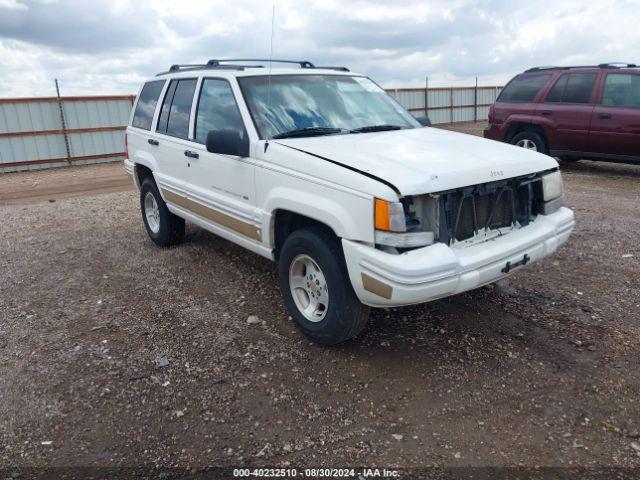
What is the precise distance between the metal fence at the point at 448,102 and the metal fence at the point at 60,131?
40.8ft

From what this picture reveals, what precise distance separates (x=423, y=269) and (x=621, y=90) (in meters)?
7.99

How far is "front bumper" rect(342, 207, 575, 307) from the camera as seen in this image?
296 centimetres

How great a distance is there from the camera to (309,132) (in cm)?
404

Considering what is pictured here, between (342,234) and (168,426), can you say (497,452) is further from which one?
(168,426)

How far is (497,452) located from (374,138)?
2292 millimetres

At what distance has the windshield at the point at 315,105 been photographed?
4.11 m

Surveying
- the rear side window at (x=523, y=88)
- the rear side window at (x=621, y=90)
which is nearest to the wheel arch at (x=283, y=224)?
the rear side window at (x=621, y=90)

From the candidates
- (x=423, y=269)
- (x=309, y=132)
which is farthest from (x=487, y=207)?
(x=309, y=132)

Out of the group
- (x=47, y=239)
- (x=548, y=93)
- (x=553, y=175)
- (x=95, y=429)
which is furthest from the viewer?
(x=548, y=93)

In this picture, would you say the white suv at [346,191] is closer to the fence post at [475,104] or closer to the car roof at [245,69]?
the car roof at [245,69]

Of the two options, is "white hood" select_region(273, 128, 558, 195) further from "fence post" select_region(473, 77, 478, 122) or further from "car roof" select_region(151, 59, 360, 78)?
"fence post" select_region(473, 77, 478, 122)

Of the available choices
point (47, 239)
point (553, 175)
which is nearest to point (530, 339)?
point (553, 175)

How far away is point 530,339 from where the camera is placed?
3.79 m

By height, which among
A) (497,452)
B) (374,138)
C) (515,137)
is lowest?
(497,452)
